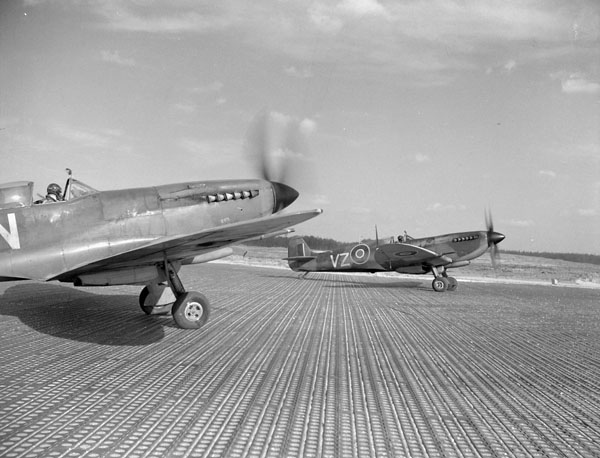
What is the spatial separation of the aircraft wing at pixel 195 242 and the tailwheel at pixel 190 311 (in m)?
0.61

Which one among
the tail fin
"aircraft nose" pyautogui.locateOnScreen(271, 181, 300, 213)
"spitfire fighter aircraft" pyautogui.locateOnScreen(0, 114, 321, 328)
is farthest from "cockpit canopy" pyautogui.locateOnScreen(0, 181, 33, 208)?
the tail fin

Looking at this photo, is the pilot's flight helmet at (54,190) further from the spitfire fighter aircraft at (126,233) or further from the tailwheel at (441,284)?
the tailwheel at (441,284)

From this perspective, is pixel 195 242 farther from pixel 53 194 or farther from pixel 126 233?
pixel 53 194

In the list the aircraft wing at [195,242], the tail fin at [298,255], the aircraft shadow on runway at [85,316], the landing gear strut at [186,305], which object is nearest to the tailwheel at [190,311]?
the landing gear strut at [186,305]

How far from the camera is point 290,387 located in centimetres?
363

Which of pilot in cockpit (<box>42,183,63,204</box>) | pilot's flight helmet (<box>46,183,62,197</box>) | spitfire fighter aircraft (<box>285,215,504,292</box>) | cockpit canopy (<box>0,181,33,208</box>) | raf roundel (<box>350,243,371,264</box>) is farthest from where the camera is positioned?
raf roundel (<box>350,243,371,264</box>)

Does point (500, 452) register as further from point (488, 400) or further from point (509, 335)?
point (509, 335)

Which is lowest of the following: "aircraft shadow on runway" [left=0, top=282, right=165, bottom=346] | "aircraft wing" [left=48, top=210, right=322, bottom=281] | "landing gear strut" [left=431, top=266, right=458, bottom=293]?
"landing gear strut" [left=431, top=266, right=458, bottom=293]

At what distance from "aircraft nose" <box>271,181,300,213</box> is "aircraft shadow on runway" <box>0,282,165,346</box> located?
2.48 m

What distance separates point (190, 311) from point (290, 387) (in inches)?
107

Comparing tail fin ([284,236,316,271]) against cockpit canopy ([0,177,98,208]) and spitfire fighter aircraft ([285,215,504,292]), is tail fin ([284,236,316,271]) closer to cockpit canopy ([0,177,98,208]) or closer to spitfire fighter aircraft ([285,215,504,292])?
spitfire fighter aircraft ([285,215,504,292])

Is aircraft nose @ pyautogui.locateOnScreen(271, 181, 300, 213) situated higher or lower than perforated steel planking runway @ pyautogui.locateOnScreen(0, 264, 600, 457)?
higher

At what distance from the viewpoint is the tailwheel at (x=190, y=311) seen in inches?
232

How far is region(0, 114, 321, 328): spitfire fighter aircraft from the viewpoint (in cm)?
549
